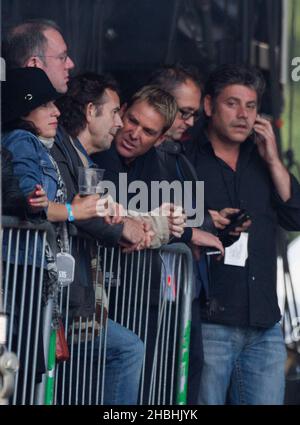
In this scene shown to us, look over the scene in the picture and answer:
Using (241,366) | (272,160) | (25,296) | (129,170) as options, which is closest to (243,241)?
(272,160)

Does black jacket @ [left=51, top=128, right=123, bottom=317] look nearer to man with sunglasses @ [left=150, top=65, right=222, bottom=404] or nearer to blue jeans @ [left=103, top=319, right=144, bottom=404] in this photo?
blue jeans @ [left=103, top=319, right=144, bottom=404]

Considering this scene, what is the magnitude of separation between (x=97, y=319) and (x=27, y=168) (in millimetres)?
894

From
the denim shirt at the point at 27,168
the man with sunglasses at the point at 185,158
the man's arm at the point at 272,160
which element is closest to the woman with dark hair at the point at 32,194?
the denim shirt at the point at 27,168

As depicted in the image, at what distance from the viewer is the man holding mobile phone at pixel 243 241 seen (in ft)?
23.7

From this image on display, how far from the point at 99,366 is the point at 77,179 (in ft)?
2.94

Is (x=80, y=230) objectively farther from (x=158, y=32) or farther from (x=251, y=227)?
(x=158, y=32)

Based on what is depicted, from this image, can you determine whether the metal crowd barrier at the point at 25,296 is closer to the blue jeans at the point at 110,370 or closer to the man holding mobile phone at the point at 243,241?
the blue jeans at the point at 110,370

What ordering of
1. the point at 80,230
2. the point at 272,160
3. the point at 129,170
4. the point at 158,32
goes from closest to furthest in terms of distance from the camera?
the point at 80,230 → the point at 129,170 → the point at 272,160 → the point at 158,32

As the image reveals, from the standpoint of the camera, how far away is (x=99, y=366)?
6477mm

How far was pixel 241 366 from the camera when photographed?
7289mm

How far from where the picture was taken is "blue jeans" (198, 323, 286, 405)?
23.6ft

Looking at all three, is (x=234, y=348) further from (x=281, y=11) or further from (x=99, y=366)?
(x=281, y=11)

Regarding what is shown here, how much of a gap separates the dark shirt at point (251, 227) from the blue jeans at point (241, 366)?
0.08 m
